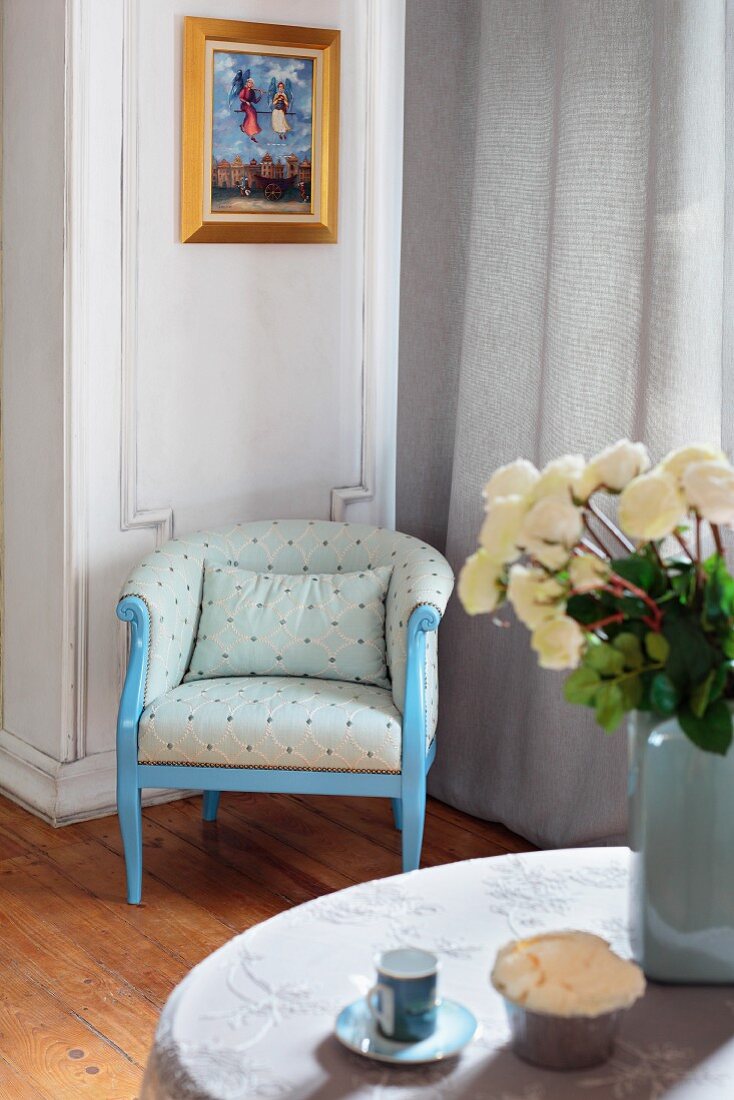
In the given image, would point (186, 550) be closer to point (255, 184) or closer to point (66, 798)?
point (66, 798)

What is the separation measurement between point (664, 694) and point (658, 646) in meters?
0.05

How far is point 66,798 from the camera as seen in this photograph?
3535mm

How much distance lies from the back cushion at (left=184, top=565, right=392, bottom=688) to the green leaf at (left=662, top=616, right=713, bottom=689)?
1.88 metres

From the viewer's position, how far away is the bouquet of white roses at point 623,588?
138 cm

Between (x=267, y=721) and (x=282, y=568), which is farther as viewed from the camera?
(x=282, y=568)

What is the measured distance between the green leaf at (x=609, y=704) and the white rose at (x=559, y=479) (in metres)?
0.21

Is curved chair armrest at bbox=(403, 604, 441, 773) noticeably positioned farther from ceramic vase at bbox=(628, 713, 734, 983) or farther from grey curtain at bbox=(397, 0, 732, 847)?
ceramic vase at bbox=(628, 713, 734, 983)

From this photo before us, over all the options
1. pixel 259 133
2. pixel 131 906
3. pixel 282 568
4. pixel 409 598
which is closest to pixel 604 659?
pixel 409 598

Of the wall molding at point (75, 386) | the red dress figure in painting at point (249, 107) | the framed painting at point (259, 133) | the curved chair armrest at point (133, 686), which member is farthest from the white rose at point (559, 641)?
the red dress figure in painting at point (249, 107)

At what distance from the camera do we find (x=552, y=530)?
4.57 ft

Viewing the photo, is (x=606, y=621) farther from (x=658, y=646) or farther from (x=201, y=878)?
(x=201, y=878)

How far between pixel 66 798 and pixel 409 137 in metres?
1.97

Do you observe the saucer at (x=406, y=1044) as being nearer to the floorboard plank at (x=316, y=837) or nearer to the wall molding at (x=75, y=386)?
the floorboard plank at (x=316, y=837)

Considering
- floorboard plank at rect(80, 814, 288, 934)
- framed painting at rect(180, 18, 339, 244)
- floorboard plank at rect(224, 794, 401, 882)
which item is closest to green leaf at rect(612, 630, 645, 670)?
floorboard plank at rect(80, 814, 288, 934)
